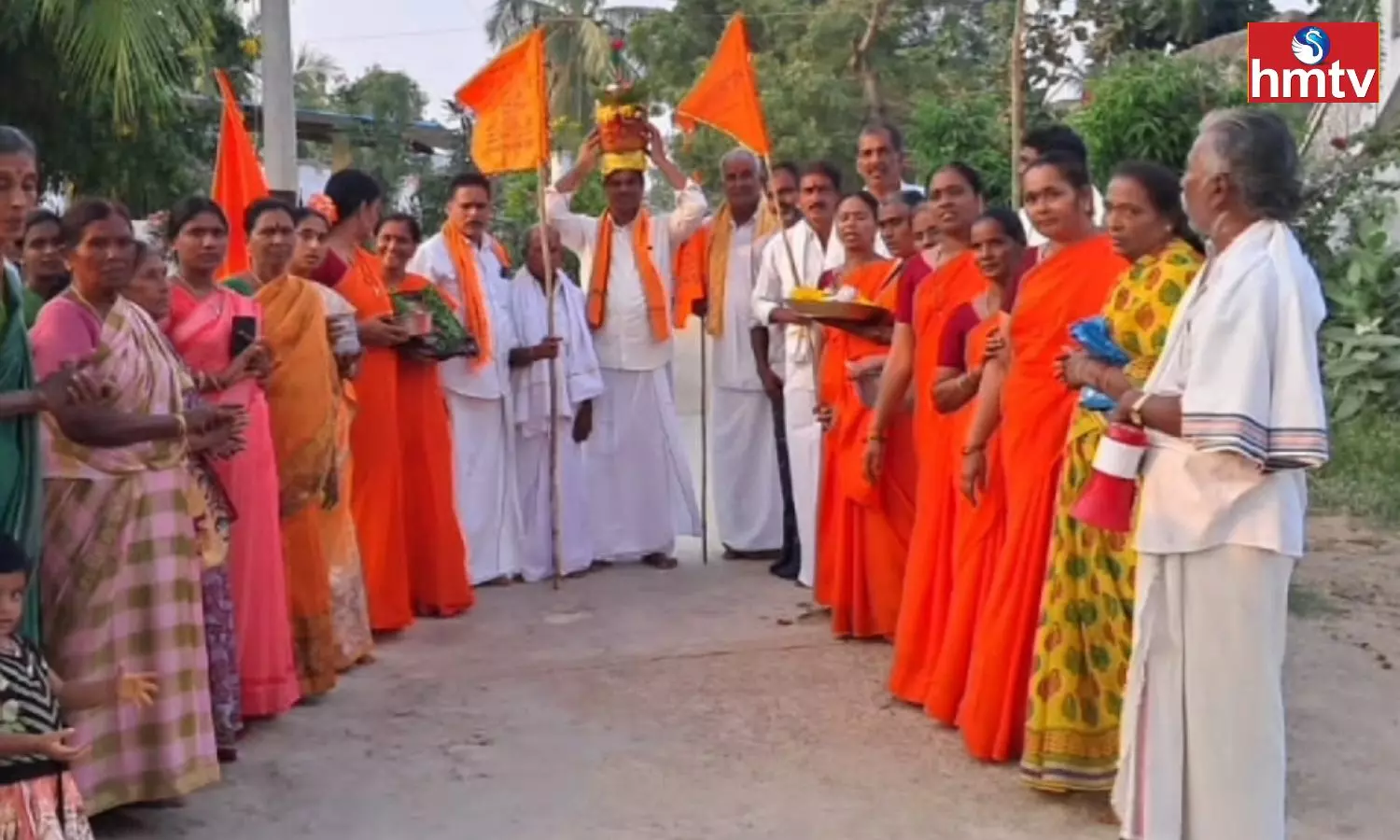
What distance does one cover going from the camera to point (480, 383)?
26.4 ft

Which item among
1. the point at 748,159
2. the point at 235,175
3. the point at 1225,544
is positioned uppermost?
the point at 748,159

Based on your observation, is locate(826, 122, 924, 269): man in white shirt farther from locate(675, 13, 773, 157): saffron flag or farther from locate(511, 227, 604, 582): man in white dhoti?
locate(511, 227, 604, 582): man in white dhoti

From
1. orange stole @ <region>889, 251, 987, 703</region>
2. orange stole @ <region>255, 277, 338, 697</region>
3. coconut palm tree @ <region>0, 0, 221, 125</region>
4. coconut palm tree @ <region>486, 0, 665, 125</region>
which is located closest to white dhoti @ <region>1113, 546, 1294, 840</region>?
orange stole @ <region>889, 251, 987, 703</region>

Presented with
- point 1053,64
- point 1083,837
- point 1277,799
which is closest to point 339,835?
point 1083,837

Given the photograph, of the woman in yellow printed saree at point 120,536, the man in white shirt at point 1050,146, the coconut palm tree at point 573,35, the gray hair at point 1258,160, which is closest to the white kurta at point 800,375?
the man in white shirt at point 1050,146

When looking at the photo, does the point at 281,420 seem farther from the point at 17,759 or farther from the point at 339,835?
the point at 17,759

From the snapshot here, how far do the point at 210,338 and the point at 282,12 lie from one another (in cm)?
525

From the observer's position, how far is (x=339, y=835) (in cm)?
462

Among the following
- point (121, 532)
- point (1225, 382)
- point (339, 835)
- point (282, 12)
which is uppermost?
point (282, 12)

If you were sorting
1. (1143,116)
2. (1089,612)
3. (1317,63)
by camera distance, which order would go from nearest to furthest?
1. (1089,612)
2. (1143,116)
3. (1317,63)

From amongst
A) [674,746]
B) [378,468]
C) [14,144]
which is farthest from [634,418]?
[14,144]

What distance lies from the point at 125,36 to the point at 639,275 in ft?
9.97

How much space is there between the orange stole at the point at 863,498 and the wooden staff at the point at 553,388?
69.3 inches

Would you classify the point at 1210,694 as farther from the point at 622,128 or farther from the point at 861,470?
the point at 622,128
